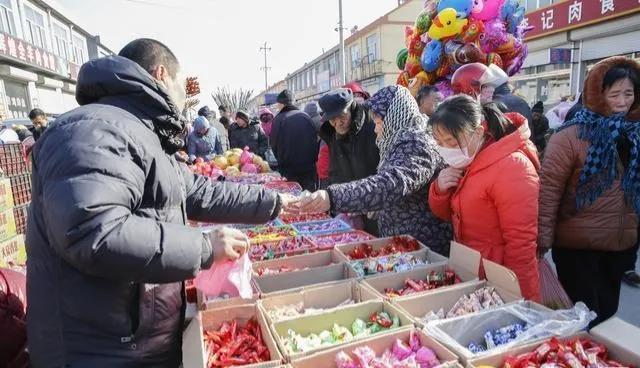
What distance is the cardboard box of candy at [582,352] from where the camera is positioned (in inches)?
49.5

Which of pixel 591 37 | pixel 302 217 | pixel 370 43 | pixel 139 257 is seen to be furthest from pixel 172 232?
pixel 370 43

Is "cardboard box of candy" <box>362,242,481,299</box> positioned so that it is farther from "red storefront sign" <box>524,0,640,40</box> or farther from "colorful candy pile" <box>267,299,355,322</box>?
"red storefront sign" <box>524,0,640,40</box>

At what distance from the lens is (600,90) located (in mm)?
2180

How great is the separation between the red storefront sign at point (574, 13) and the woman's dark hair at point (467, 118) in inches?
394

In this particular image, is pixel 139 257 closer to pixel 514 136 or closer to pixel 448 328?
pixel 448 328

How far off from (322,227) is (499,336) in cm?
166

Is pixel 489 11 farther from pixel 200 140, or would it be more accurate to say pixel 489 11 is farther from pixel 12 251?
pixel 12 251

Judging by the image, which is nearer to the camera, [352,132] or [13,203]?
[352,132]

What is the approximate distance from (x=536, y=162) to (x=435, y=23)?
10.2ft

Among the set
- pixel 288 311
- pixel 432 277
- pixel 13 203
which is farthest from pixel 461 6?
pixel 13 203

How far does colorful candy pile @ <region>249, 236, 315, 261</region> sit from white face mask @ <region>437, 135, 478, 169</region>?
0.92m

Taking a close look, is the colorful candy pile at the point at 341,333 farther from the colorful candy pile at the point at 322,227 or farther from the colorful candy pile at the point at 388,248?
the colorful candy pile at the point at 322,227

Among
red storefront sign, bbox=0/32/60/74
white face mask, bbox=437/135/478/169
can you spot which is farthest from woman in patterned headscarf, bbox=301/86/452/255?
red storefront sign, bbox=0/32/60/74

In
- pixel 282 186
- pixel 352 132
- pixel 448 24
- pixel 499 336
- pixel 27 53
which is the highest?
pixel 27 53
